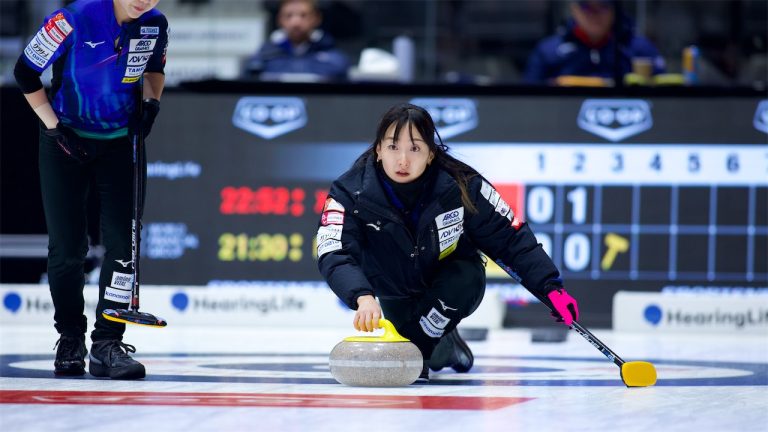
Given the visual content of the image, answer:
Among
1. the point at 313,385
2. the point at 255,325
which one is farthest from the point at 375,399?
the point at 255,325

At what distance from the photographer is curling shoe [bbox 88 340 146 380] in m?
3.97

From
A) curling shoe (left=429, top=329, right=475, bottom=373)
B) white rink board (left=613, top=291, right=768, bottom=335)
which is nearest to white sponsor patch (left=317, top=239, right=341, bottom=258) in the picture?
curling shoe (left=429, top=329, right=475, bottom=373)

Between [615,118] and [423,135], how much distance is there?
356cm

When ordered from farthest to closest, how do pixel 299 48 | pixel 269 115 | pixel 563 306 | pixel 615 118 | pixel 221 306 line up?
pixel 299 48
pixel 269 115
pixel 615 118
pixel 221 306
pixel 563 306

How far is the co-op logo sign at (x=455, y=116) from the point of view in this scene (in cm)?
734

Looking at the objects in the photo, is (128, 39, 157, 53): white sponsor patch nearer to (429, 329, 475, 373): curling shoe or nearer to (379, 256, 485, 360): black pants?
(379, 256, 485, 360): black pants

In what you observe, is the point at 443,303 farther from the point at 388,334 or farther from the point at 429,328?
the point at 388,334

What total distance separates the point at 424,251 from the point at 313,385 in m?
0.59

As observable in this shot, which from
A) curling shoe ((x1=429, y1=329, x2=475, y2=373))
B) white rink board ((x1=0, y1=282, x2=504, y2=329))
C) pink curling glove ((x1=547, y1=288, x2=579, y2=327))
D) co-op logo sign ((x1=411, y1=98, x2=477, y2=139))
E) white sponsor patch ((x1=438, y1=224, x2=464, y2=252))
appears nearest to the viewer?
pink curling glove ((x1=547, y1=288, x2=579, y2=327))

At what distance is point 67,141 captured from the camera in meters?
4.03

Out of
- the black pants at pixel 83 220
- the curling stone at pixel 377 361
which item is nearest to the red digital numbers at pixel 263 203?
the black pants at pixel 83 220

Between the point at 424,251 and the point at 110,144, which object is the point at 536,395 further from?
the point at 110,144

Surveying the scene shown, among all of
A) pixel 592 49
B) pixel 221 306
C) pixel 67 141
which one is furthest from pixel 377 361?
pixel 592 49

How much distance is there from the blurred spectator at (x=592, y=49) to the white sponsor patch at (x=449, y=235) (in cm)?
386
